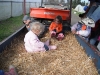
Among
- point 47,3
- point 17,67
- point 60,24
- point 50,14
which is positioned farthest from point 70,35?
point 17,67

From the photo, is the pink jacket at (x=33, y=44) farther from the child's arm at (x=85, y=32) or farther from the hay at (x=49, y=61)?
the child's arm at (x=85, y=32)

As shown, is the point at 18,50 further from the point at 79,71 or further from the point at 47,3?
the point at 47,3

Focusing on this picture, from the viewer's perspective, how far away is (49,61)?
4188 millimetres

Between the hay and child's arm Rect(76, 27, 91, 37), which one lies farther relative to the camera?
child's arm Rect(76, 27, 91, 37)

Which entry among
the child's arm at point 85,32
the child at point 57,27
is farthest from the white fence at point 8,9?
the child's arm at point 85,32

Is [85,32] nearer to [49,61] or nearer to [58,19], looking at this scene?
[58,19]

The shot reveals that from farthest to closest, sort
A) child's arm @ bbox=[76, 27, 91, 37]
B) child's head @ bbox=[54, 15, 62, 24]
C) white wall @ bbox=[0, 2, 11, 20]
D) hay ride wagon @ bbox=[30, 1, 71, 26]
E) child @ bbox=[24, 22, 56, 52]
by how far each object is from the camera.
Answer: white wall @ bbox=[0, 2, 11, 20] < hay ride wagon @ bbox=[30, 1, 71, 26] < child's head @ bbox=[54, 15, 62, 24] < child's arm @ bbox=[76, 27, 91, 37] < child @ bbox=[24, 22, 56, 52]

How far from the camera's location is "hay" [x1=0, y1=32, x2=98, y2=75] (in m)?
3.74

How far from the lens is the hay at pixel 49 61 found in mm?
3736

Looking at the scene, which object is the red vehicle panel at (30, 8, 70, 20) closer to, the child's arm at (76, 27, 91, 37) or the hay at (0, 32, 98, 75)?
the child's arm at (76, 27, 91, 37)

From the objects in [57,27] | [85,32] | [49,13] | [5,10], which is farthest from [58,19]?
[5,10]

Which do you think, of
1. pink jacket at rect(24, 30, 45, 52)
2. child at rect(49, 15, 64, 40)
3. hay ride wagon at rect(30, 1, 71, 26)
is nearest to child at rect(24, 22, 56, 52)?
pink jacket at rect(24, 30, 45, 52)

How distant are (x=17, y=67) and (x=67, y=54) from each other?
4.52ft

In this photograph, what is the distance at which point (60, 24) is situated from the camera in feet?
21.9
